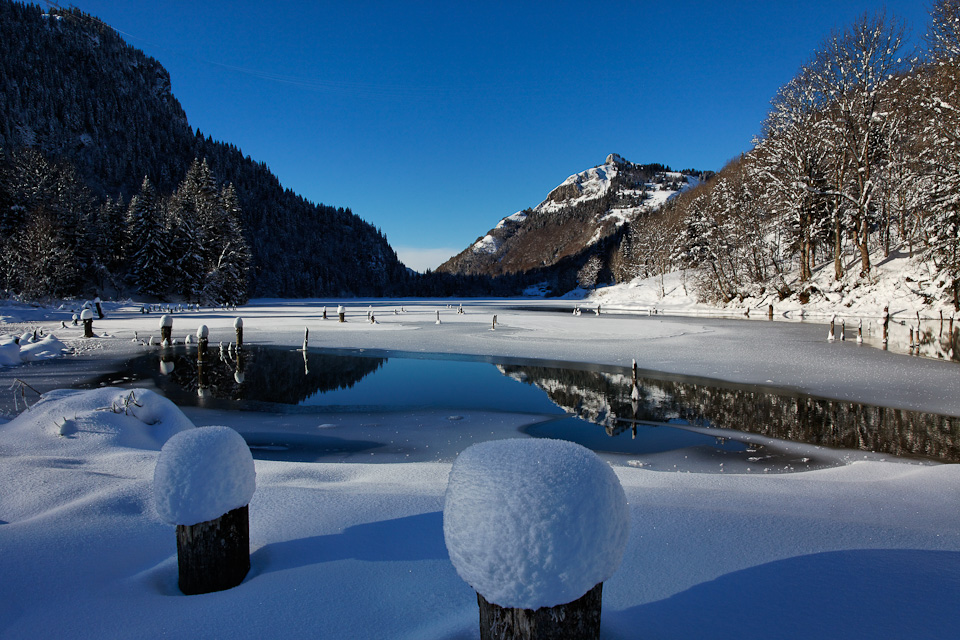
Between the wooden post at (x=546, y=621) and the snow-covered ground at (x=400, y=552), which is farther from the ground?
the wooden post at (x=546, y=621)

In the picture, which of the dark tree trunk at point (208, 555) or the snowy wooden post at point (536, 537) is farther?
the dark tree trunk at point (208, 555)

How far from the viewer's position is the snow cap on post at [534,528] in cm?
182

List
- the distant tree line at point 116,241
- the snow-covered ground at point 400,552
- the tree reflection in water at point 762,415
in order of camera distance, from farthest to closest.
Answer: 1. the distant tree line at point 116,241
2. the tree reflection in water at point 762,415
3. the snow-covered ground at point 400,552

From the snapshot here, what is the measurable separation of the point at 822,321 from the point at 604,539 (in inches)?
1554

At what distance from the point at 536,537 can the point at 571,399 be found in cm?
1090

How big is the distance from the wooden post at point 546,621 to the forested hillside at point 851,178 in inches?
1305

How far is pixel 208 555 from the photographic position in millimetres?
2957

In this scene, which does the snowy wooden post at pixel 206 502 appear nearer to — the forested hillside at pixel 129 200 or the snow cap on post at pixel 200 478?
the snow cap on post at pixel 200 478

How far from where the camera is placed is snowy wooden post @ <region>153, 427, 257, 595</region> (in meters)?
2.83

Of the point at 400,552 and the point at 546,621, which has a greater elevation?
the point at 546,621

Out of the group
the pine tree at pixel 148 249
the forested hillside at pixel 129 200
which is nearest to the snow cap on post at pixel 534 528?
the forested hillside at pixel 129 200

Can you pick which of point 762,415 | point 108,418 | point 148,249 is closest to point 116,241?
point 148,249

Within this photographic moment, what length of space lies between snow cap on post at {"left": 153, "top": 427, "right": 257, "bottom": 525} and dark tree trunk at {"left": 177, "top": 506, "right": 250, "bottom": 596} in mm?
100

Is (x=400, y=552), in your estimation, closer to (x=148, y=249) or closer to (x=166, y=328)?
(x=166, y=328)
